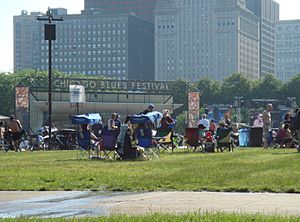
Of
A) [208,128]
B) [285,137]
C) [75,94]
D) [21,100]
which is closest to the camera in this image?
[208,128]

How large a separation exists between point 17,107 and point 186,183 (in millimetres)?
53841

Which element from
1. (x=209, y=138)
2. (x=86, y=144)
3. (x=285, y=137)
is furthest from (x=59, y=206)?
(x=285, y=137)

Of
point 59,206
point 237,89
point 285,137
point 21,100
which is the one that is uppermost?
point 237,89

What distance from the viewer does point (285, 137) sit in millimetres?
33125

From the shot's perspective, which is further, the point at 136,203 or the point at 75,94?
the point at 75,94

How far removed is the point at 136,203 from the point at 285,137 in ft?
70.5

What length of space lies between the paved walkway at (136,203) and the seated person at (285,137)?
63.9 feet

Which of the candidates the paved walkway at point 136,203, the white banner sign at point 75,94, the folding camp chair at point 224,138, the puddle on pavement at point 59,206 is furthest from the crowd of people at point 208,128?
the white banner sign at point 75,94

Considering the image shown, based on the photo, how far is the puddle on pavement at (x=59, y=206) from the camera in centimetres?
1122

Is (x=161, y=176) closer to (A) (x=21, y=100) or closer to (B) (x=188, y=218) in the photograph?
(B) (x=188, y=218)

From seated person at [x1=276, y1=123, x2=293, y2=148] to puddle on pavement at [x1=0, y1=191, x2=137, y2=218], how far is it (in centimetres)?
1957

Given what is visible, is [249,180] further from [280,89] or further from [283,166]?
[280,89]

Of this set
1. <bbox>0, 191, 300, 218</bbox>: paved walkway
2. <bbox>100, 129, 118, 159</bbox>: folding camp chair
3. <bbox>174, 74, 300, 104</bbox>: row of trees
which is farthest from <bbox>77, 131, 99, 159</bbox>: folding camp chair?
<bbox>174, 74, 300, 104</bbox>: row of trees

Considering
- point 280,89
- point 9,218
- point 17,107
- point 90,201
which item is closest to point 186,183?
point 90,201
